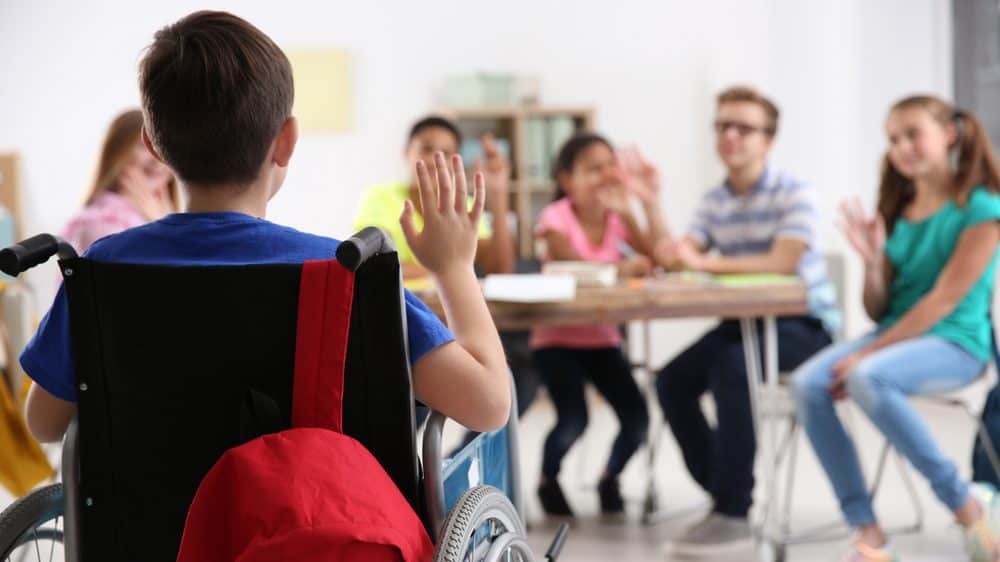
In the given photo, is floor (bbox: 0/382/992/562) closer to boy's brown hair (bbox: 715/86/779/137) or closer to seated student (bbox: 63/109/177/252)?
seated student (bbox: 63/109/177/252)

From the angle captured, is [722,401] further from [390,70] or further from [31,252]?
[390,70]

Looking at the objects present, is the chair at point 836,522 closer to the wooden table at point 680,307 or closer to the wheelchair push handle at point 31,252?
the wooden table at point 680,307

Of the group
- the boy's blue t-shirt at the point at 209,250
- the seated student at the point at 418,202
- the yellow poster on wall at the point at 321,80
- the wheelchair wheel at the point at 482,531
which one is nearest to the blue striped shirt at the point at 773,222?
the seated student at the point at 418,202

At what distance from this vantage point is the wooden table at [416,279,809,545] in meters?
2.63

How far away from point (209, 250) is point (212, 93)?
156 mm

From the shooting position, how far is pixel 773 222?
315 centimetres

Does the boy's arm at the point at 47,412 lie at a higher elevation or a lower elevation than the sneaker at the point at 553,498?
higher

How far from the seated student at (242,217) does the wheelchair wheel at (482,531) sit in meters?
0.08

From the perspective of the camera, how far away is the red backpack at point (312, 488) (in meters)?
1.04

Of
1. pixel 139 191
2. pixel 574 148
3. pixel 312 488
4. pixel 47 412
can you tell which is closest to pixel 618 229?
pixel 574 148

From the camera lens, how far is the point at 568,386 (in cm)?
325

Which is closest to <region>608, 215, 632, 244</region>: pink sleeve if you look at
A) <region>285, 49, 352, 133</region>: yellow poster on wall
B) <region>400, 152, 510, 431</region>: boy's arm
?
<region>400, 152, 510, 431</region>: boy's arm

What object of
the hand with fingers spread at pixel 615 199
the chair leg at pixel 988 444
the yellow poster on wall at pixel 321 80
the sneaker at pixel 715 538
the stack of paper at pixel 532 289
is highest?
the yellow poster on wall at pixel 321 80

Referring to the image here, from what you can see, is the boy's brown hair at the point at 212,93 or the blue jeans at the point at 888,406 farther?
the blue jeans at the point at 888,406
